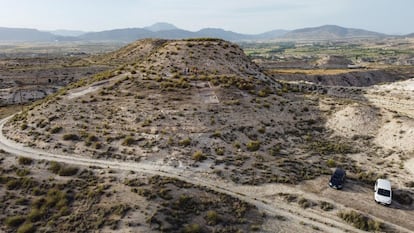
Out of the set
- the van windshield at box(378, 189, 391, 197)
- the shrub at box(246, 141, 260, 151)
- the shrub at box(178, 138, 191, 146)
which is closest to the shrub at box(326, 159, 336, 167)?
the van windshield at box(378, 189, 391, 197)

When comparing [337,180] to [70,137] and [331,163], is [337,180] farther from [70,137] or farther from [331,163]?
[70,137]

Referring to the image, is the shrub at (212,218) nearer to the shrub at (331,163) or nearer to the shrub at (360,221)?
the shrub at (360,221)

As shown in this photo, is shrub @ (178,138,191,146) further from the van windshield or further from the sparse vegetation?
the van windshield

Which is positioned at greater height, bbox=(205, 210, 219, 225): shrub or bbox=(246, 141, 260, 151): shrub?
bbox=(246, 141, 260, 151): shrub

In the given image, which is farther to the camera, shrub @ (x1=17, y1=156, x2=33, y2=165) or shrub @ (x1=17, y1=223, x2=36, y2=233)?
shrub @ (x1=17, y1=156, x2=33, y2=165)

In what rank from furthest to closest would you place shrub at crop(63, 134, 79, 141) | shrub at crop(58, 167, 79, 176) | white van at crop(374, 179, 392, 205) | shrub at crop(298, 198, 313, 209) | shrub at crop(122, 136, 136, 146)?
shrub at crop(63, 134, 79, 141), shrub at crop(122, 136, 136, 146), shrub at crop(58, 167, 79, 176), white van at crop(374, 179, 392, 205), shrub at crop(298, 198, 313, 209)

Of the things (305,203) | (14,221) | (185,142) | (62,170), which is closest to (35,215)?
(14,221)

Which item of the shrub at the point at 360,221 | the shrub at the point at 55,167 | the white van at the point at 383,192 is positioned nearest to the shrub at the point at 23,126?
the shrub at the point at 55,167
